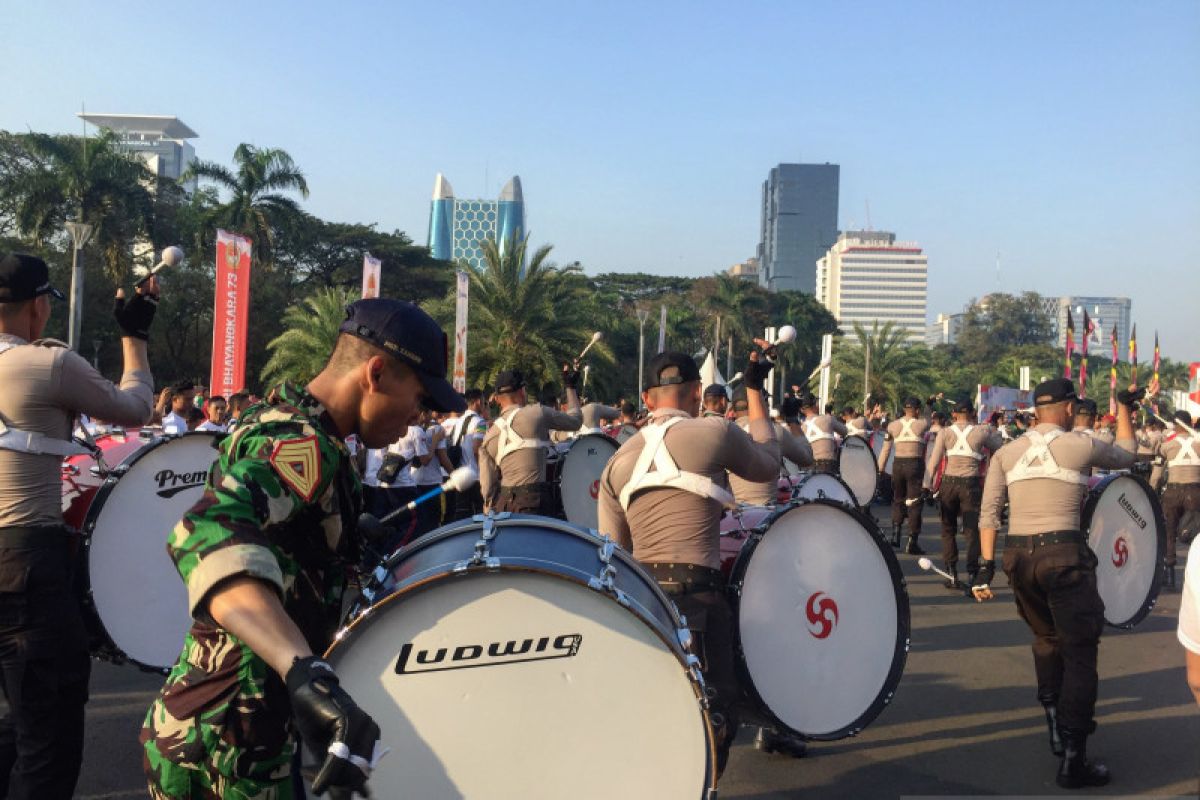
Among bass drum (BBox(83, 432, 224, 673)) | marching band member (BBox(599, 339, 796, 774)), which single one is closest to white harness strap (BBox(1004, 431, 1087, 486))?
marching band member (BBox(599, 339, 796, 774))

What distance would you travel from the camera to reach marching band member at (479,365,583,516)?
30.5 ft

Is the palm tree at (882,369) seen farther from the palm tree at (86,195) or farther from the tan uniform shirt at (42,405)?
the tan uniform shirt at (42,405)

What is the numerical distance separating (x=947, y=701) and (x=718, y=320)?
54.6 m

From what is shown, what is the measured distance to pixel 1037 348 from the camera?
89000mm

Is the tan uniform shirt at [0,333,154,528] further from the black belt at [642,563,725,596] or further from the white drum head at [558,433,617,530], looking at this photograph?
the white drum head at [558,433,617,530]

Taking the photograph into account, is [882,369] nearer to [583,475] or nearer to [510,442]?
[583,475]

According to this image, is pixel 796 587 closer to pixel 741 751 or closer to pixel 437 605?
pixel 741 751

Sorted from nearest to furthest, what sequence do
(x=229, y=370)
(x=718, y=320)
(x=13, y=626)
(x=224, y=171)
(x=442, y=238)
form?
(x=13, y=626), (x=229, y=370), (x=224, y=171), (x=718, y=320), (x=442, y=238)

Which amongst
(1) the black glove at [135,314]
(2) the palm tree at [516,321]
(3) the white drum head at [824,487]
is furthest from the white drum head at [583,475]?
(2) the palm tree at [516,321]

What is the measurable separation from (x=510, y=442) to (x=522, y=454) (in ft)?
0.56

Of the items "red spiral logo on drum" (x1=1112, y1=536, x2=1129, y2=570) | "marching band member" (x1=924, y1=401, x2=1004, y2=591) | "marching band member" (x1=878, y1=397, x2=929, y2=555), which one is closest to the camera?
"red spiral logo on drum" (x1=1112, y1=536, x2=1129, y2=570)

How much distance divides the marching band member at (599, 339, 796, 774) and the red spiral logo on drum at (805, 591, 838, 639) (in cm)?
56

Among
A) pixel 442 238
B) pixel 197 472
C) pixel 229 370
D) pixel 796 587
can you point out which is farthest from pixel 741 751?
pixel 442 238

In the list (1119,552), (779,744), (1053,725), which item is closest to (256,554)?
(779,744)
